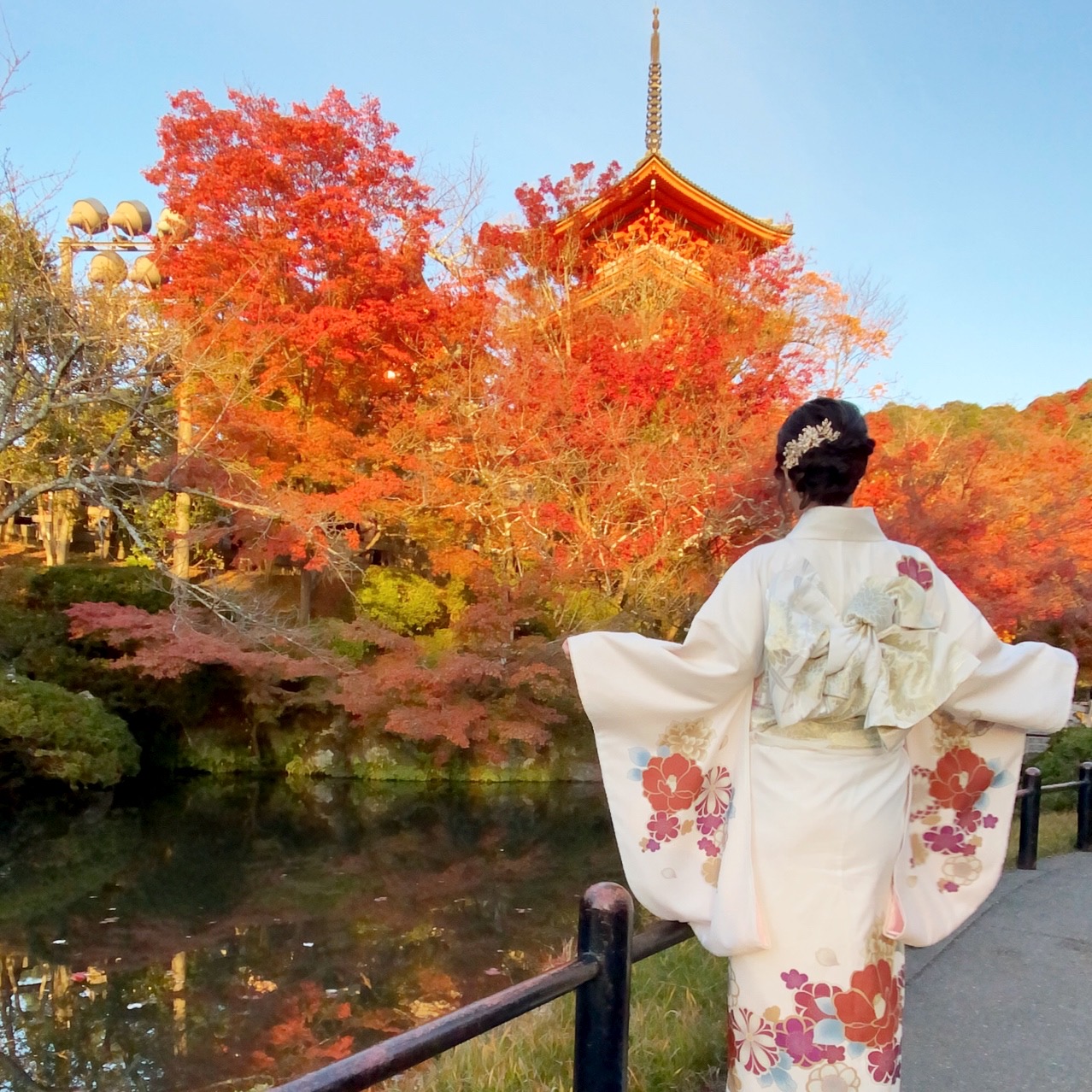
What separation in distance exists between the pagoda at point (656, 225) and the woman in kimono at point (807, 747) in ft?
33.3

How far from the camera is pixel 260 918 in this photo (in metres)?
6.02

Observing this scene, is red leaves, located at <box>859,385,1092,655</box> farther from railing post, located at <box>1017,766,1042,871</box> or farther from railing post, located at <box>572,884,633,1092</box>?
railing post, located at <box>572,884,633,1092</box>

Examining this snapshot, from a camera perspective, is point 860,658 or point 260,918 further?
point 260,918

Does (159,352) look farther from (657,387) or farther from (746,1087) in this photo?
(746,1087)

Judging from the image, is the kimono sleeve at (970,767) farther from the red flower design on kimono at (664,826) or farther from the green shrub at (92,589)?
the green shrub at (92,589)

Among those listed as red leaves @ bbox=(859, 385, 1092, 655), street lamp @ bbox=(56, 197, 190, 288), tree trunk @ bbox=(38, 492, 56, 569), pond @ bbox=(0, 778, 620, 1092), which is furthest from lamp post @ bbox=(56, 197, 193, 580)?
red leaves @ bbox=(859, 385, 1092, 655)

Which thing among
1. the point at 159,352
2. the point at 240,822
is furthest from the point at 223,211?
the point at 240,822

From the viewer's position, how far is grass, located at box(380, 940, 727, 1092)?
223 cm

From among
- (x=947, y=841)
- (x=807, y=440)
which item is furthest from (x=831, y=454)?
(x=947, y=841)

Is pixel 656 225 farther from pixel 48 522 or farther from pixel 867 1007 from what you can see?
pixel 867 1007

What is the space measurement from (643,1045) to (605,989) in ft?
3.80

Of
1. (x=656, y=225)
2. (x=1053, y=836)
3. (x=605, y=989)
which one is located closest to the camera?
(x=605, y=989)

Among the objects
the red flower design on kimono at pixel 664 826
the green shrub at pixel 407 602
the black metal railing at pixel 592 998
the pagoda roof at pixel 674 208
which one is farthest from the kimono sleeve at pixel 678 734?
the pagoda roof at pixel 674 208

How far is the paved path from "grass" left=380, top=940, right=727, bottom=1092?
52 cm
